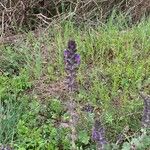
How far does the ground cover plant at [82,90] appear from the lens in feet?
10.3

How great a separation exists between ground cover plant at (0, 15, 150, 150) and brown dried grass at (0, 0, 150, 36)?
0.35 meters

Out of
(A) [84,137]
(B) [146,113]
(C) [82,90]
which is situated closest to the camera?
(B) [146,113]

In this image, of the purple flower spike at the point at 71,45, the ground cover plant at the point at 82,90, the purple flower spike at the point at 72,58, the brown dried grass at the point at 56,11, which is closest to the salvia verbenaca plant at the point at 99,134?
the ground cover plant at the point at 82,90

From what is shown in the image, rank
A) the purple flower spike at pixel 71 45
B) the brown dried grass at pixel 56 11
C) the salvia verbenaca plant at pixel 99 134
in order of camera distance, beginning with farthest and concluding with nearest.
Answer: the brown dried grass at pixel 56 11
the salvia verbenaca plant at pixel 99 134
the purple flower spike at pixel 71 45

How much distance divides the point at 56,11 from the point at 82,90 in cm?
207

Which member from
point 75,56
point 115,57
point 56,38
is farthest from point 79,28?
point 75,56

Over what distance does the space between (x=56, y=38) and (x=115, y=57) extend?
702 mm

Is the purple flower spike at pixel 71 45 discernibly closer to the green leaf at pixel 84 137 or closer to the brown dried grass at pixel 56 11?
the green leaf at pixel 84 137

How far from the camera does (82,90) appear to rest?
3697 mm

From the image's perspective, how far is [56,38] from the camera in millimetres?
4477

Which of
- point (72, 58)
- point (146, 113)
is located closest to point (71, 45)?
point (72, 58)

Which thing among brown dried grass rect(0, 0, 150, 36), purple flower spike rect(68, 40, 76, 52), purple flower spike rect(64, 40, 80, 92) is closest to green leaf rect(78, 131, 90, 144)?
purple flower spike rect(64, 40, 80, 92)

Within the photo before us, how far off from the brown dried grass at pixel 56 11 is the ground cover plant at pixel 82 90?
348mm

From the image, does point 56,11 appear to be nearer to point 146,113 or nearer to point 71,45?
point 146,113
